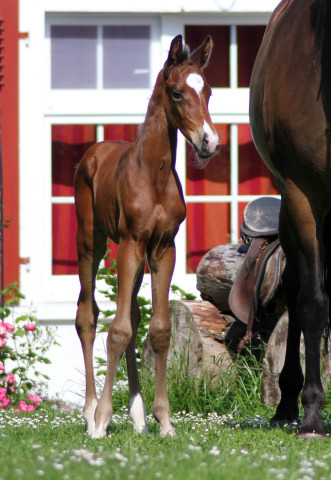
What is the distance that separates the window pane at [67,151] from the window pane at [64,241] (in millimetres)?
149

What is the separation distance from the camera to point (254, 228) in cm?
562

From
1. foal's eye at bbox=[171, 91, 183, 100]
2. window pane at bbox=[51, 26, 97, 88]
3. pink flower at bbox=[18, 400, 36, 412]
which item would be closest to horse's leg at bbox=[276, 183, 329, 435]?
foal's eye at bbox=[171, 91, 183, 100]

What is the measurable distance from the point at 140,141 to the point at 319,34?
96 cm

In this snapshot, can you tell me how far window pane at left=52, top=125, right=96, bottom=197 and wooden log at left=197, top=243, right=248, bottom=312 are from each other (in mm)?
1603

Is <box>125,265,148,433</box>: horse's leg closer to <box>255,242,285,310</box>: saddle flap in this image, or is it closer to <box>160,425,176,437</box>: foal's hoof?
<box>160,425,176,437</box>: foal's hoof

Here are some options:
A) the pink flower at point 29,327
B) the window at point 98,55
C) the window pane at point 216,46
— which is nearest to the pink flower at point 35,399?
the pink flower at point 29,327

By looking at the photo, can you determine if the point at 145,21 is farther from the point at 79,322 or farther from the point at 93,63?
the point at 79,322

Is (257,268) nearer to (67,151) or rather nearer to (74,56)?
(67,151)

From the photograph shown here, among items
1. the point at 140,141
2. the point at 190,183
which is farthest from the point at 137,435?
the point at 190,183

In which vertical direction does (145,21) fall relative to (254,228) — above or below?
above

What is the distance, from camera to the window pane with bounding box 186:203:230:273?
704 cm

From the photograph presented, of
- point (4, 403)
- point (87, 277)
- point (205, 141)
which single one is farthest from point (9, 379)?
point (205, 141)

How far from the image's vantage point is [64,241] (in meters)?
6.95

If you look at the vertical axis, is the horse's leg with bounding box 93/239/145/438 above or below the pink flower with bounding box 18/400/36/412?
above
